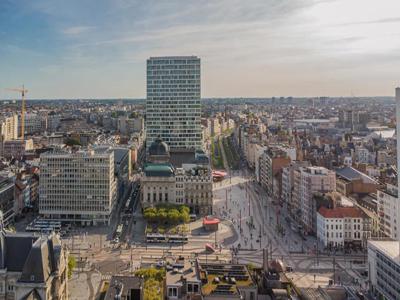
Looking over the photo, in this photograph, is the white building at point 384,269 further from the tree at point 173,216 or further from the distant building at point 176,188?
the distant building at point 176,188

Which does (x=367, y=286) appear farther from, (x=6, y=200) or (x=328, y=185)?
(x=6, y=200)

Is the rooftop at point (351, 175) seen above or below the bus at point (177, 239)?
above

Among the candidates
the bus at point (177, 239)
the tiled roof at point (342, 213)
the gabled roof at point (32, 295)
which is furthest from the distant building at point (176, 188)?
the gabled roof at point (32, 295)

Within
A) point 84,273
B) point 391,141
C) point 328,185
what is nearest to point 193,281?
point 84,273

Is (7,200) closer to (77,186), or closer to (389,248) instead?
(77,186)

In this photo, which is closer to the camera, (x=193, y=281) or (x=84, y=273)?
(x=193, y=281)

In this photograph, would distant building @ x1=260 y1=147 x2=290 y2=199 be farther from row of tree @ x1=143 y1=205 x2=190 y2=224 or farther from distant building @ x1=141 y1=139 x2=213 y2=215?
row of tree @ x1=143 y1=205 x2=190 y2=224

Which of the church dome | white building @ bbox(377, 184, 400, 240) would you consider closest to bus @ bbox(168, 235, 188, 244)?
white building @ bbox(377, 184, 400, 240)

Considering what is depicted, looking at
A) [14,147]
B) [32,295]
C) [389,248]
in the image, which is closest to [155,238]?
[32,295]
